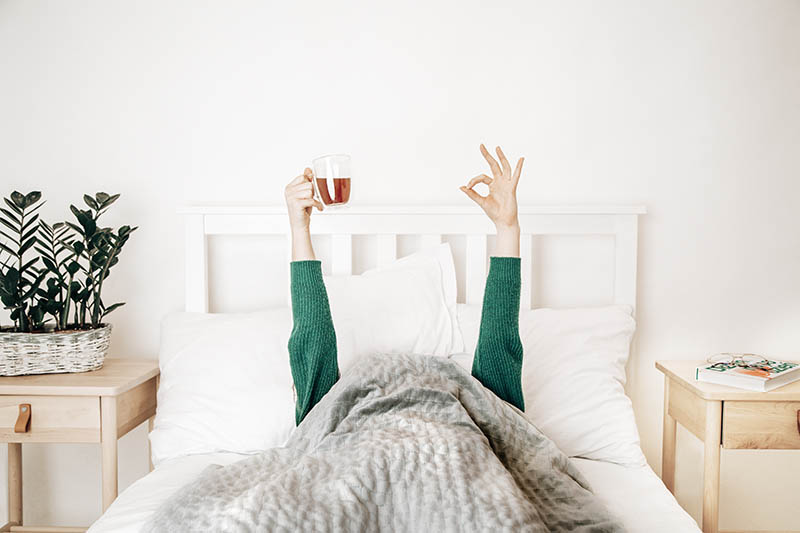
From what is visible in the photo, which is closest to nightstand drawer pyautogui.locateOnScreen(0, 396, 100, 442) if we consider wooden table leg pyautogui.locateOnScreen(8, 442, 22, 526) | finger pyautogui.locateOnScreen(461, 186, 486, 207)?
wooden table leg pyautogui.locateOnScreen(8, 442, 22, 526)

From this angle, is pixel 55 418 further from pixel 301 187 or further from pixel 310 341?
pixel 301 187

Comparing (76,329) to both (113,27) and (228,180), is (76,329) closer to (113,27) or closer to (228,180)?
(228,180)

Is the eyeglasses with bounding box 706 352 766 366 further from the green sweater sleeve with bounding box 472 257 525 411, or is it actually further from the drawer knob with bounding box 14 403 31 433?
the drawer knob with bounding box 14 403 31 433

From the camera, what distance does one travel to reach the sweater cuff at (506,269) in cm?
147

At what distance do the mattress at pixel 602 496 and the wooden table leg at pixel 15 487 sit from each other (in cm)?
73

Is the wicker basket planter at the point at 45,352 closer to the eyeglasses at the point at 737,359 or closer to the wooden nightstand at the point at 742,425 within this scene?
the wooden nightstand at the point at 742,425

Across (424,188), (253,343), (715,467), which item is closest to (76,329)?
(253,343)

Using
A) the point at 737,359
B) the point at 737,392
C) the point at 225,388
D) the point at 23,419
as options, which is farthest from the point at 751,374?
the point at 23,419

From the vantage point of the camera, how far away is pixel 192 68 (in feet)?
6.30

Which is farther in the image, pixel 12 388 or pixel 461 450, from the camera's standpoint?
pixel 12 388

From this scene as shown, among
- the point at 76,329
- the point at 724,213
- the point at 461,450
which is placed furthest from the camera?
the point at 724,213

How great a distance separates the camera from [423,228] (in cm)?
185

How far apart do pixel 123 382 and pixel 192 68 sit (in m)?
0.97

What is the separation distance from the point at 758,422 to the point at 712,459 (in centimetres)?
15
